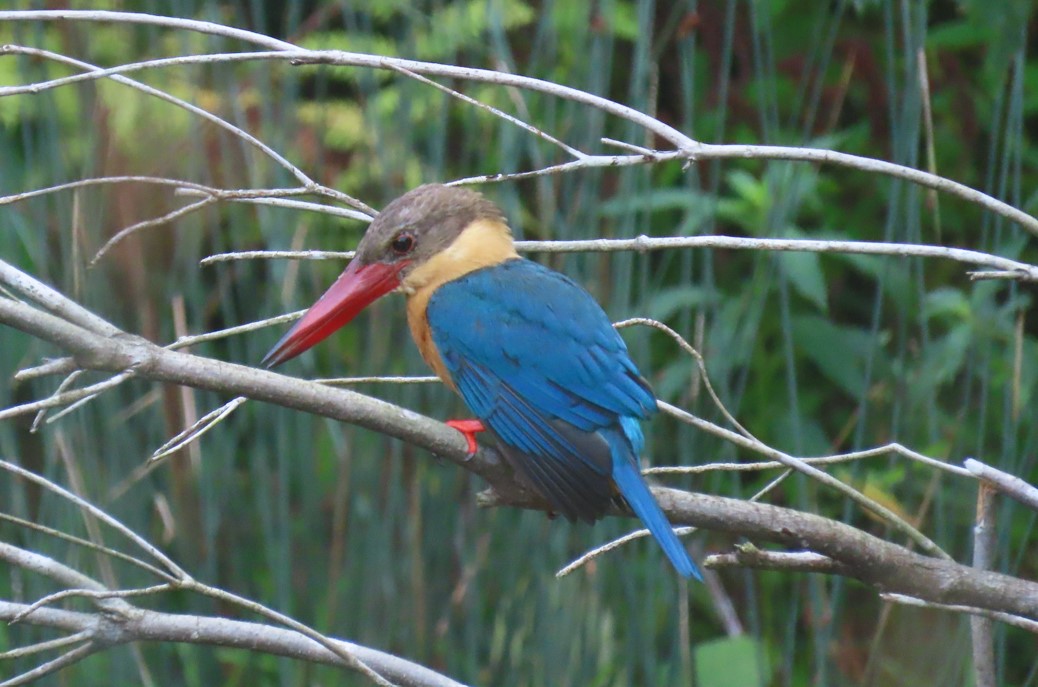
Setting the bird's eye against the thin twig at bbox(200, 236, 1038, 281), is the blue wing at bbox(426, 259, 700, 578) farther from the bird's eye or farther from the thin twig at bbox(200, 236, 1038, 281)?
the thin twig at bbox(200, 236, 1038, 281)

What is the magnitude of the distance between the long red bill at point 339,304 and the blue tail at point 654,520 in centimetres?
50

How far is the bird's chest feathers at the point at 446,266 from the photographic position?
214 cm

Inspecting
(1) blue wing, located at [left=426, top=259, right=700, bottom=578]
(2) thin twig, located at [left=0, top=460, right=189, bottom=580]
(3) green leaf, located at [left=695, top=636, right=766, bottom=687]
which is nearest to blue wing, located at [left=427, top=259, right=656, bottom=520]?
(1) blue wing, located at [left=426, top=259, right=700, bottom=578]

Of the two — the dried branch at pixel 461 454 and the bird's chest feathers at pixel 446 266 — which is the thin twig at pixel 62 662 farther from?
the bird's chest feathers at pixel 446 266

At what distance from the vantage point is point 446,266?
219cm

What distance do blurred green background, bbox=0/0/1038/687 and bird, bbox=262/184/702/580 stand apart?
0.24 metres

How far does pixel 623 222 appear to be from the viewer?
235cm

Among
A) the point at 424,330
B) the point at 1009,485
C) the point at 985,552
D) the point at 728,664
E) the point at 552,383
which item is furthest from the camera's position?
the point at 728,664

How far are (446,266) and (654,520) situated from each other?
2.58ft

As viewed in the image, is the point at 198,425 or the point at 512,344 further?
the point at 512,344

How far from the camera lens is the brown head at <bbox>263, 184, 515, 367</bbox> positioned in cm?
202

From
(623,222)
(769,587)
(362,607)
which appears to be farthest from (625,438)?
(769,587)

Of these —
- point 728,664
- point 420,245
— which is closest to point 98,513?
point 420,245

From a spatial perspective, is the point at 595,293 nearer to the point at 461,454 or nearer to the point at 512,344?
the point at 512,344
